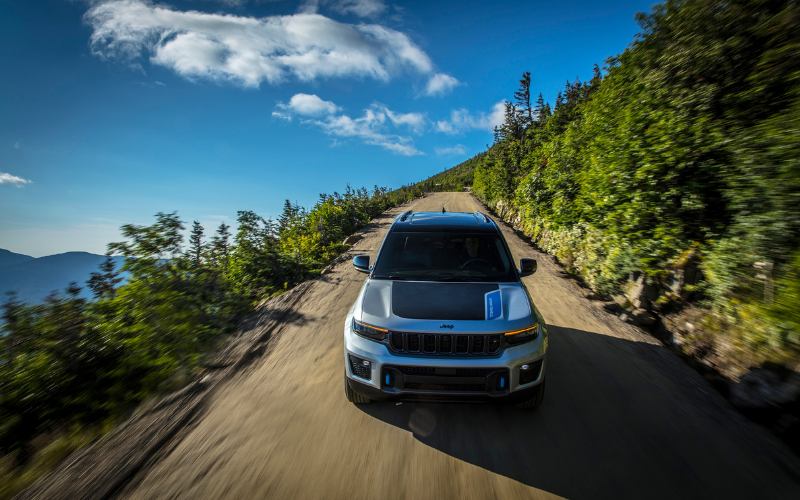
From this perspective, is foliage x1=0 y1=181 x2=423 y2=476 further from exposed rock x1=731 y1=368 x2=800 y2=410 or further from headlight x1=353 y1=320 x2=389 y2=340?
exposed rock x1=731 y1=368 x2=800 y2=410

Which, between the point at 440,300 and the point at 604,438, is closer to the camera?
the point at 604,438

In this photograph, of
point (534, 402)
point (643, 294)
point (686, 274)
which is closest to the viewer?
point (534, 402)

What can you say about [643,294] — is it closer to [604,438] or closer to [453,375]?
[604,438]

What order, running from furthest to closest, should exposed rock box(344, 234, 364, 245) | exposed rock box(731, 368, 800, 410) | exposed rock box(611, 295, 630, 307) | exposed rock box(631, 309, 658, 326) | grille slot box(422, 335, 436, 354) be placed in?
1. exposed rock box(344, 234, 364, 245)
2. exposed rock box(611, 295, 630, 307)
3. exposed rock box(631, 309, 658, 326)
4. exposed rock box(731, 368, 800, 410)
5. grille slot box(422, 335, 436, 354)

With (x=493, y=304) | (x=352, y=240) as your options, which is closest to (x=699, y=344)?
(x=493, y=304)

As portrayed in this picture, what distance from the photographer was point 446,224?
3982mm

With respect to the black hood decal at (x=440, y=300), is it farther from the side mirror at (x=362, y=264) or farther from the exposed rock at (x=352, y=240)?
the exposed rock at (x=352, y=240)

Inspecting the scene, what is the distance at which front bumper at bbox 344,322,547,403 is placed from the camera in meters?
2.51

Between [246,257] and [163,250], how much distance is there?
151 inches

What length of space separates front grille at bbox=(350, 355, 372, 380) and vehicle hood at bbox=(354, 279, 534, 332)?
1.12 ft

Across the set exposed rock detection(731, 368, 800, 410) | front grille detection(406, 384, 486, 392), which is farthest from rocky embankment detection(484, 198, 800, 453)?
front grille detection(406, 384, 486, 392)

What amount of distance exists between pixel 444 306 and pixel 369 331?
2.30 feet

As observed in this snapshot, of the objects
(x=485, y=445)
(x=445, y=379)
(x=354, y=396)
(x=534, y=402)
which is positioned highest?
(x=445, y=379)

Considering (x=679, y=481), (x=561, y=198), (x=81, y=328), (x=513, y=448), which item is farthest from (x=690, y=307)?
(x=81, y=328)
